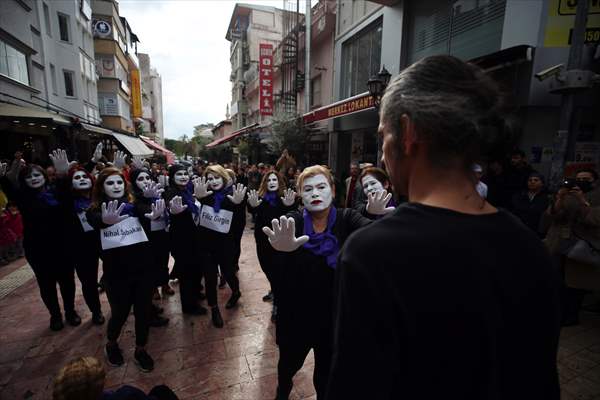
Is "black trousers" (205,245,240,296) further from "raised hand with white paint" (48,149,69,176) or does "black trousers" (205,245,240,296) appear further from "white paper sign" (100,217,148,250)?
Answer: "raised hand with white paint" (48,149,69,176)

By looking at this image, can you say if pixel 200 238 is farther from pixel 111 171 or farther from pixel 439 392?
pixel 439 392

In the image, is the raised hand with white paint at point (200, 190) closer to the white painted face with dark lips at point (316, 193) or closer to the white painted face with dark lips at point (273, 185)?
the white painted face with dark lips at point (273, 185)

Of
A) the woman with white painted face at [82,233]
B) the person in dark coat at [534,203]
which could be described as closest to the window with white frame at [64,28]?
the woman with white painted face at [82,233]

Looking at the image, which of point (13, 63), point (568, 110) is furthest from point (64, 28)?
point (568, 110)

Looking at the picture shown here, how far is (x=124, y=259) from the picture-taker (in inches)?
110

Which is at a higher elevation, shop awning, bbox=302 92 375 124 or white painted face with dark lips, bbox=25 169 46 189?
shop awning, bbox=302 92 375 124

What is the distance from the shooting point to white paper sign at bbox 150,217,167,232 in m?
3.64

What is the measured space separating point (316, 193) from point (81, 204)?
2.93m

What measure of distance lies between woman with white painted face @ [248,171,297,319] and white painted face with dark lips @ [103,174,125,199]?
4.83ft

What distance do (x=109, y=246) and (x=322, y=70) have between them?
13.5 meters

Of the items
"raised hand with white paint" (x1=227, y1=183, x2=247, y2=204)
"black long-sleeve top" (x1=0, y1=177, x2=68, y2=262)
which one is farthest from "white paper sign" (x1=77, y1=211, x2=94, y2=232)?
"raised hand with white paint" (x1=227, y1=183, x2=247, y2=204)

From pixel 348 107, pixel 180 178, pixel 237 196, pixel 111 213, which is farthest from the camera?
pixel 348 107

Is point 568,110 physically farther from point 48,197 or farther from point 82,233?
point 48,197

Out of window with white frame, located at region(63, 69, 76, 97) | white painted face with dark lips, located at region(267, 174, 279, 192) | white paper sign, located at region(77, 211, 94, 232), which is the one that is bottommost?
white paper sign, located at region(77, 211, 94, 232)
